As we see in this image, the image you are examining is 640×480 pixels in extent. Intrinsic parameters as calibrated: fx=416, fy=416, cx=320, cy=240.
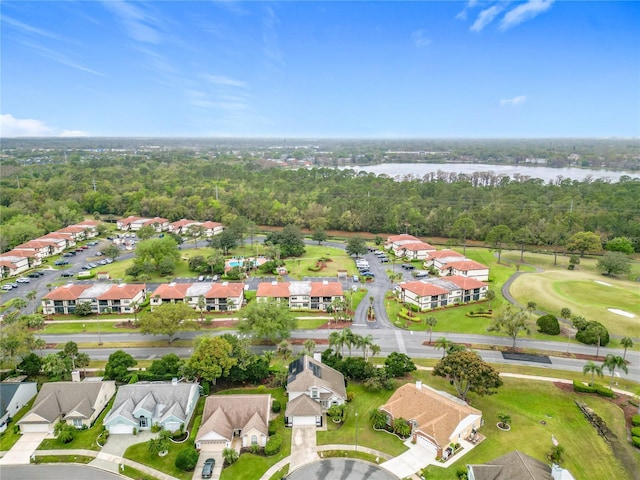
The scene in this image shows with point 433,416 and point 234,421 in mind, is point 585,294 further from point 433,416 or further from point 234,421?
point 234,421

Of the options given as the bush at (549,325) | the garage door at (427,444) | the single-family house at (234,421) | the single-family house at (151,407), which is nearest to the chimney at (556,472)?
the garage door at (427,444)

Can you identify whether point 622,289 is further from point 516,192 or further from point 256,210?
point 256,210

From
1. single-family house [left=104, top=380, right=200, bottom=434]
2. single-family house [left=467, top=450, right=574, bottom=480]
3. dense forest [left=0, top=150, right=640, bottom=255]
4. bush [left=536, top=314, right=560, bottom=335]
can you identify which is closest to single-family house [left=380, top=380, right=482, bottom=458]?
single-family house [left=467, top=450, right=574, bottom=480]

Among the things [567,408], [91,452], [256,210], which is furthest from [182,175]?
[567,408]

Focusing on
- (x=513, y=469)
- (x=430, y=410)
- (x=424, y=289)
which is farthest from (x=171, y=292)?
(x=513, y=469)

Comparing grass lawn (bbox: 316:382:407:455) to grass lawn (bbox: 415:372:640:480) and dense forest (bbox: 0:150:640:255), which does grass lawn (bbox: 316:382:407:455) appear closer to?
grass lawn (bbox: 415:372:640:480)
